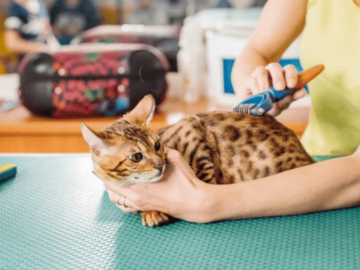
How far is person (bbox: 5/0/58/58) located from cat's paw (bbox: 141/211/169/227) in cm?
272

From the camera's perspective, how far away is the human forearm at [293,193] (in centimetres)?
83

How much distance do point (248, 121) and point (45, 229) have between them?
511mm

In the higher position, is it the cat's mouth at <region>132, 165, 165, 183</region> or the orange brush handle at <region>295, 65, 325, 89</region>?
the orange brush handle at <region>295, 65, 325, 89</region>

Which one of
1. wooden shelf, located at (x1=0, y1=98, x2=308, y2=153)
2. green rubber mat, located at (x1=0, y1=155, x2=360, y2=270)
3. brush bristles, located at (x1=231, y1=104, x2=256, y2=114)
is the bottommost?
wooden shelf, located at (x1=0, y1=98, x2=308, y2=153)

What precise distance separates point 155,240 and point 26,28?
2.97 metres

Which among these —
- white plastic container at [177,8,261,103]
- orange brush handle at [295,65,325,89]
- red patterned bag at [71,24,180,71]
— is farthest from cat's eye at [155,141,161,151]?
red patterned bag at [71,24,180,71]

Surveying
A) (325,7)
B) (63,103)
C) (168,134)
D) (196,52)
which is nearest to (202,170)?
(168,134)

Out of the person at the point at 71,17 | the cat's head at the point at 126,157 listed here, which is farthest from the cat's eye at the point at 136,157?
the person at the point at 71,17

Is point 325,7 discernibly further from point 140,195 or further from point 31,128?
point 31,128

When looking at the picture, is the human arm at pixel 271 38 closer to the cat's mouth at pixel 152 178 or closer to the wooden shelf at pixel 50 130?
the cat's mouth at pixel 152 178

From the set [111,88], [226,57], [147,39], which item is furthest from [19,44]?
[226,57]

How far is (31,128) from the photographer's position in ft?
6.99

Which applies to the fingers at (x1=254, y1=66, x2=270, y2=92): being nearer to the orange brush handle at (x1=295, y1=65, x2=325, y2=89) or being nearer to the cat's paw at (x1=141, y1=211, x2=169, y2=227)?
the orange brush handle at (x1=295, y1=65, x2=325, y2=89)

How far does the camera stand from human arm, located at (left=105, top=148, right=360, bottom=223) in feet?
2.70
